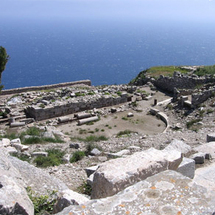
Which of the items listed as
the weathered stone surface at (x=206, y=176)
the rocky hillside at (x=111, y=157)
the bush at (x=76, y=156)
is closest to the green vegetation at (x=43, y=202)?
the rocky hillside at (x=111, y=157)

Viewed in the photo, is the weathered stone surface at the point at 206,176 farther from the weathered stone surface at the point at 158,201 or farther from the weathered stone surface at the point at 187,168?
the weathered stone surface at the point at 158,201

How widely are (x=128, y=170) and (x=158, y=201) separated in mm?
1342

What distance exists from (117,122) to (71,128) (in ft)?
10.7

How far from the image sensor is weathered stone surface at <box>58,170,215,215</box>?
467 cm

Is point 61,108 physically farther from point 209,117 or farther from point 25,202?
point 25,202

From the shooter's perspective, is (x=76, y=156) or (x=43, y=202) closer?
(x=43, y=202)

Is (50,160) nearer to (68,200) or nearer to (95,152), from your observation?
(95,152)

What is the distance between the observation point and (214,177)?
7961 mm

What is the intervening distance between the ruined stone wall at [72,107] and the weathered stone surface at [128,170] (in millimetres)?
14989

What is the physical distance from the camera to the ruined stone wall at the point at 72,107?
69.2ft

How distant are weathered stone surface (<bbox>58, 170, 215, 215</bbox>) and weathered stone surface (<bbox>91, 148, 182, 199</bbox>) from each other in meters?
0.50

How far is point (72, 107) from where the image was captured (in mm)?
22578

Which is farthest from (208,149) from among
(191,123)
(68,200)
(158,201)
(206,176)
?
(191,123)

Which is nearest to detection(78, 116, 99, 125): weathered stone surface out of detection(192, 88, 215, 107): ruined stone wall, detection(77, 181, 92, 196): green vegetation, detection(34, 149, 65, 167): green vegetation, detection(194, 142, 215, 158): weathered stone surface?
detection(192, 88, 215, 107): ruined stone wall
